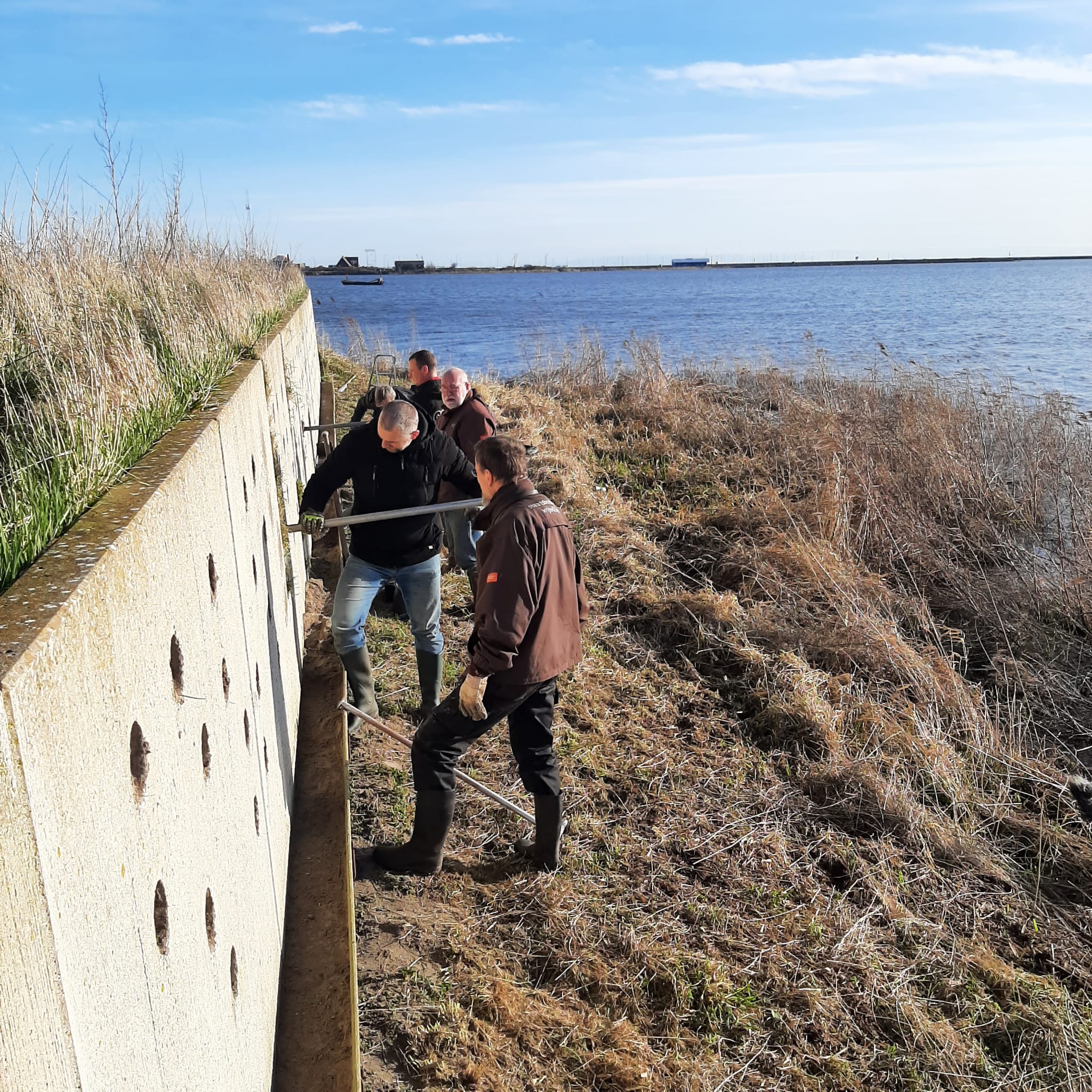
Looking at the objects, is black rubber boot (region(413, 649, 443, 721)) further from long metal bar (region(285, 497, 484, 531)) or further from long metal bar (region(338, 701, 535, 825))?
long metal bar (region(285, 497, 484, 531))

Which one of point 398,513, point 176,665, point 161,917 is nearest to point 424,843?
point 398,513

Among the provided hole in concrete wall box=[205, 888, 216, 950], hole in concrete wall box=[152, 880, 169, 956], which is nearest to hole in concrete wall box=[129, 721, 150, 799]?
hole in concrete wall box=[152, 880, 169, 956]

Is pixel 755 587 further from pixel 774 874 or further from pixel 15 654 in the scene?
pixel 15 654

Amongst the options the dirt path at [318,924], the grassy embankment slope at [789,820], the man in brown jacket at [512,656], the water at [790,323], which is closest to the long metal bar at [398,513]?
the man in brown jacket at [512,656]

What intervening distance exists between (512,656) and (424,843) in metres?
1.14

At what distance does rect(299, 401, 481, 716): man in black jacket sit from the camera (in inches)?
200

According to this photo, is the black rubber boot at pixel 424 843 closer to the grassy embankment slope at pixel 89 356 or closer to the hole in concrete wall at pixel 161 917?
the grassy embankment slope at pixel 89 356

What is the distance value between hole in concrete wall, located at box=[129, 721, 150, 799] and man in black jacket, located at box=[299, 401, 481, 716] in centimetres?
313

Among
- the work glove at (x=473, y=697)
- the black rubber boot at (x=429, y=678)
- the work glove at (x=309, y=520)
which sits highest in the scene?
the work glove at (x=309, y=520)

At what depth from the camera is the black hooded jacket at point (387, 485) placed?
16.7 ft

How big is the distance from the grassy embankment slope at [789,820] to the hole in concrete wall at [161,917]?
1.92m

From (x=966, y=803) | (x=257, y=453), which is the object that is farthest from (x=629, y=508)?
(x=257, y=453)

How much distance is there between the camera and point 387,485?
5.15m

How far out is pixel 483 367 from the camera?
27.8m
